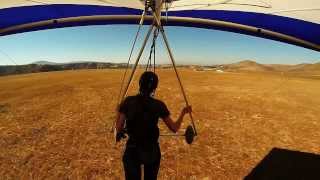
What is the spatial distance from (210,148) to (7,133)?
7.64 m

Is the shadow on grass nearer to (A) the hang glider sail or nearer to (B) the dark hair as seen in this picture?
(A) the hang glider sail

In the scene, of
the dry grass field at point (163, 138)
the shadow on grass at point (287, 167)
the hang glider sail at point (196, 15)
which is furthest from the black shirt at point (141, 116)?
the shadow on grass at point (287, 167)

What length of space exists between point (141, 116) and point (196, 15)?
363 cm

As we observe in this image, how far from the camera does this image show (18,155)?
10.9 m

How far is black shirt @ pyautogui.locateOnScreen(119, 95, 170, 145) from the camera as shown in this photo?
4.37 m

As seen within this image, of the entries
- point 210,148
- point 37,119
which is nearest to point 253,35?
point 210,148

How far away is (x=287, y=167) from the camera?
10188 mm

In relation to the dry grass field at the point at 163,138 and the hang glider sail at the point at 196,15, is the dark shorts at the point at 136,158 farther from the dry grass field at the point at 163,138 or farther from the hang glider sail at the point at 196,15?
the dry grass field at the point at 163,138

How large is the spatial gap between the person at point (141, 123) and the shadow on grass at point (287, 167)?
5915mm

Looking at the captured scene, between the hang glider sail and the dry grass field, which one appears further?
the dry grass field

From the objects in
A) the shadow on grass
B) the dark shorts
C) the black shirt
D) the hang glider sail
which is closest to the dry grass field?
the shadow on grass

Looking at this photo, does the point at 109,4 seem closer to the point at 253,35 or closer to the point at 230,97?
the point at 253,35

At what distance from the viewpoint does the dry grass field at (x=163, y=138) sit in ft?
32.8

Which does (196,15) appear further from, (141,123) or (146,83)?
(141,123)
